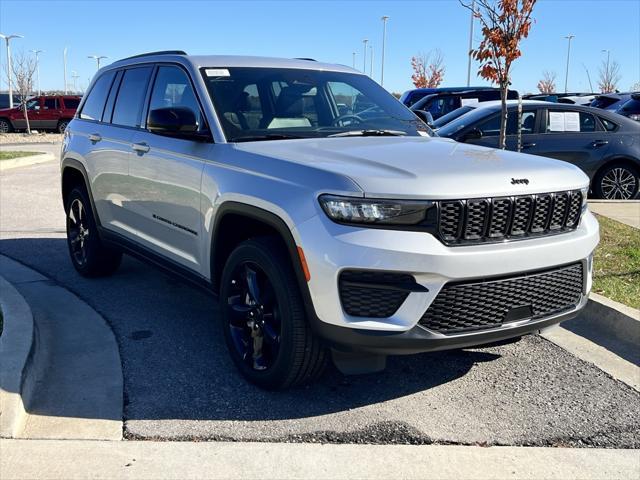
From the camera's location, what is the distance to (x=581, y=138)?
10.4 meters

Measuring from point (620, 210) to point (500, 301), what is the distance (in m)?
6.87

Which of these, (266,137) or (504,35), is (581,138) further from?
(266,137)

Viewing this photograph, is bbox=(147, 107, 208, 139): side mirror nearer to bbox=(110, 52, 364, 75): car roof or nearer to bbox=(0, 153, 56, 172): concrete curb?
bbox=(110, 52, 364, 75): car roof

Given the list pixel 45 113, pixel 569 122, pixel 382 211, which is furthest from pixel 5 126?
pixel 382 211

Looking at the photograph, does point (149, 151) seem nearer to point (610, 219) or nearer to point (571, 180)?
point (571, 180)

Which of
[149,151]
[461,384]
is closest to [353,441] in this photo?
[461,384]

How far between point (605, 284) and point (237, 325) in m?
3.26

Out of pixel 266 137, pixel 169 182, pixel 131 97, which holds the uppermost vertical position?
pixel 131 97

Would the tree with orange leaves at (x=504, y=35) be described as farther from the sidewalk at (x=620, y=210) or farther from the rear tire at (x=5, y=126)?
the rear tire at (x=5, y=126)

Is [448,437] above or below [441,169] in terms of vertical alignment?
below

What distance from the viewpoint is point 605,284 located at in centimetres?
573

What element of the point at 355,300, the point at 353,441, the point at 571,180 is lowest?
the point at 353,441

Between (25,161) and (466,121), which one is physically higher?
(466,121)

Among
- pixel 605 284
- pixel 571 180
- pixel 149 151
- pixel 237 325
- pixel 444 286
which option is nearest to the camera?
pixel 444 286
